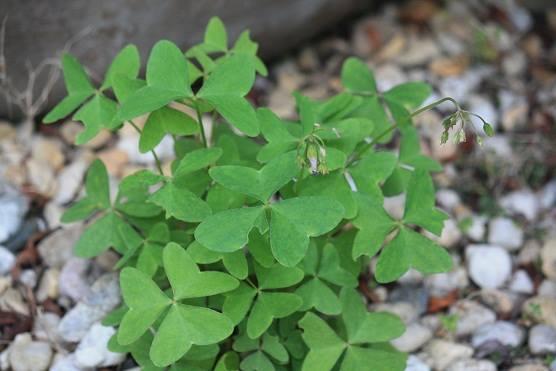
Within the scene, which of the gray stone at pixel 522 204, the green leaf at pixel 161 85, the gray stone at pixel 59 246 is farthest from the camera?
the gray stone at pixel 522 204

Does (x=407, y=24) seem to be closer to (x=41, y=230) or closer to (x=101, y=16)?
(x=101, y=16)

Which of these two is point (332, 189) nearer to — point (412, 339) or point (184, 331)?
point (184, 331)

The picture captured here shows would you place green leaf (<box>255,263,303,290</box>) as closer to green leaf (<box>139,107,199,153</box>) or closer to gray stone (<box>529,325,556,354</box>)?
green leaf (<box>139,107,199,153</box>)

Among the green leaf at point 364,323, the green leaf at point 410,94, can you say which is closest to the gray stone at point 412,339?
the green leaf at point 364,323

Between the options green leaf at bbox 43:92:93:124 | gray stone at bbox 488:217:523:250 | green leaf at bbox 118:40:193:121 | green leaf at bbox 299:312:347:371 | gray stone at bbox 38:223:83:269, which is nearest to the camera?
green leaf at bbox 118:40:193:121

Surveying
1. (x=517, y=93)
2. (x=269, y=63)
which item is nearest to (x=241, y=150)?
(x=269, y=63)

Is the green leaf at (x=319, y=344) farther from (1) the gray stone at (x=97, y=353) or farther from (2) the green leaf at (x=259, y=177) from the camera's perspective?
(1) the gray stone at (x=97, y=353)

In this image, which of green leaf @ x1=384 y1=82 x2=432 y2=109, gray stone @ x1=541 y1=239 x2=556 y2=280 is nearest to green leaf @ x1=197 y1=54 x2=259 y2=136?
green leaf @ x1=384 y1=82 x2=432 y2=109
